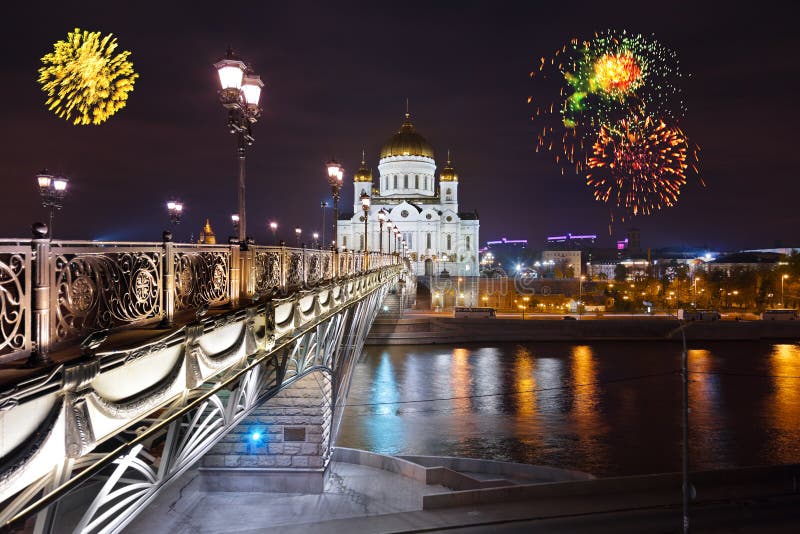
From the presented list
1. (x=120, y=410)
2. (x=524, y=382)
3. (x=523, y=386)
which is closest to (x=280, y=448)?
(x=120, y=410)

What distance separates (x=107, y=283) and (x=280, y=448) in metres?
10.1

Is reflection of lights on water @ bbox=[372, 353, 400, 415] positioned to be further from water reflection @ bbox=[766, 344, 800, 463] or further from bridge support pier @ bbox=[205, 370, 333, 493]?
water reflection @ bbox=[766, 344, 800, 463]

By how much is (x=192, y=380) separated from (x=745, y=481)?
15442 millimetres

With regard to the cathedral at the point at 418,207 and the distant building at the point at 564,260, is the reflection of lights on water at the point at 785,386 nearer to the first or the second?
the cathedral at the point at 418,207

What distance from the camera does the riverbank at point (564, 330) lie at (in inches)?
1793

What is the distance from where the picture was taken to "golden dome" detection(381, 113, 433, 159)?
87188 mm

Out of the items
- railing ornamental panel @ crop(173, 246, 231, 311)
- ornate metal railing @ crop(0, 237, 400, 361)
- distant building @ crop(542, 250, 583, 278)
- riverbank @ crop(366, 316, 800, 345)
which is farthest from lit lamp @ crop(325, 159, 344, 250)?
distant building @ crop(542, 250, 583, 278)

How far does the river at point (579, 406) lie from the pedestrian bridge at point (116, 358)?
14.1 metres

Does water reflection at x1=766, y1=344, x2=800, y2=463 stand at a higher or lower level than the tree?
lower

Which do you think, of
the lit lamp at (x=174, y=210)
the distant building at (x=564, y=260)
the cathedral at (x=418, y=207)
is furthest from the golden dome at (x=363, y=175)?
the lit lamp at (x=174, y=210)

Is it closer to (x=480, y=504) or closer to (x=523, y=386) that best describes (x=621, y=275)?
(x=523, y=386)

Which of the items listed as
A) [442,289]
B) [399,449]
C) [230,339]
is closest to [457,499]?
[399,449]

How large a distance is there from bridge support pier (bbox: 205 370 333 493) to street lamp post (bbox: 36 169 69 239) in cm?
627

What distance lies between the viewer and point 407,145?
87.1 m
